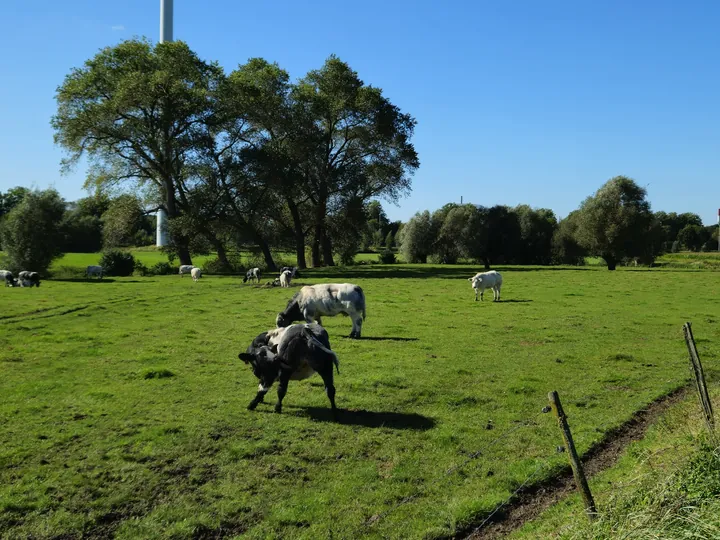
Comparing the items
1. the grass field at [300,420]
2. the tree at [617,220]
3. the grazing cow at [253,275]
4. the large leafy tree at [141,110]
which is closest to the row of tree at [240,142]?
the large leafy tree at [141,110]

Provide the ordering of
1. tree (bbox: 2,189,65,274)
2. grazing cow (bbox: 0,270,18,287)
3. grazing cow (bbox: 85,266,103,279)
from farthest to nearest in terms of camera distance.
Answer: grazing cow (bbox: 85,266,103,279), tree (bbox: 2,189,65,274), grazing cow (bbox: 0,270,18,287)

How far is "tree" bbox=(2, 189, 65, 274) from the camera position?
42969 mm

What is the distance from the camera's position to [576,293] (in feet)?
105

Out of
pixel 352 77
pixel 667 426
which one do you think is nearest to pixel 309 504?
pixel 667 426

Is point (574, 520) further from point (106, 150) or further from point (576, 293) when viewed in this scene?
point (106, 150)

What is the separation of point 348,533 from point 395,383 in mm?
6100

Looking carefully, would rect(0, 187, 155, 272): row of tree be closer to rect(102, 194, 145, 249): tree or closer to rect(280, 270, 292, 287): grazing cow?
rect(102, 194, 145, 249): tree

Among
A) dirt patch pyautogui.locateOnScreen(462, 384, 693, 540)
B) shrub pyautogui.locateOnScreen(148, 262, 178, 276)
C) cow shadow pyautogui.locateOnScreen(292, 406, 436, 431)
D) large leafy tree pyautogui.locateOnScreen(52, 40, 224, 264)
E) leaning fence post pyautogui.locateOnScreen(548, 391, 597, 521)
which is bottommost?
dirt patch pyautogui.locateOnScreen(462, 384, 693, 540)

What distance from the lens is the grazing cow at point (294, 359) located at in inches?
398

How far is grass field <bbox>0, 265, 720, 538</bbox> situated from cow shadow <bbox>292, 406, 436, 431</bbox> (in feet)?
0.18

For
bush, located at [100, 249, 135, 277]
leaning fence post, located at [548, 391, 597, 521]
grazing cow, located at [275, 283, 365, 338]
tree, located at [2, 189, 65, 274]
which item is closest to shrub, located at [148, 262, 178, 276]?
bush, located at [100, 249, 135, 277]

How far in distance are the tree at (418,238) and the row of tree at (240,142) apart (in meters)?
16.0

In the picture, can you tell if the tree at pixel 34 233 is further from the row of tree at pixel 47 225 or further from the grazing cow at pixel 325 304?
the grazing cow at pixel 325 304

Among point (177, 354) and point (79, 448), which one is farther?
point (177, 354)
